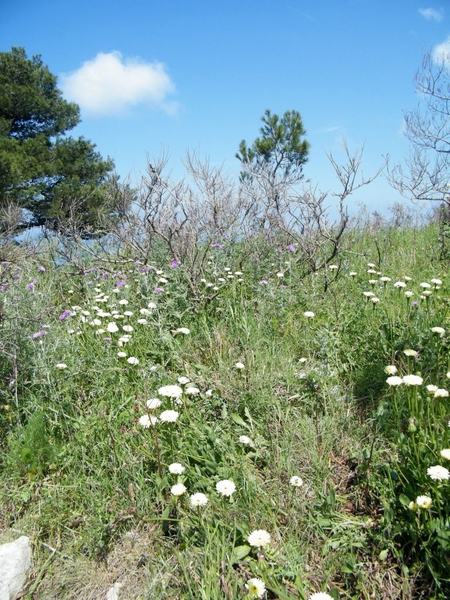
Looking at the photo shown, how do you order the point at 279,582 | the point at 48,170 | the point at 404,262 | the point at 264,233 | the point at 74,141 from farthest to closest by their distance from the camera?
1. the point at 74,141
2. the point at 48,170
3. the point at 264,233
4. the point at 404,262
5. the point at 279,582

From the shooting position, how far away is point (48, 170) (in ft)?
Result: 49.7

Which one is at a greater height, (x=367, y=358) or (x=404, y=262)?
(x=404, y=262)

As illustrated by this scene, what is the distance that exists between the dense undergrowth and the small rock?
2.7 inches

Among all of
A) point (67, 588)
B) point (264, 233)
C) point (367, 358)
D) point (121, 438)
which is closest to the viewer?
point (67, 588)

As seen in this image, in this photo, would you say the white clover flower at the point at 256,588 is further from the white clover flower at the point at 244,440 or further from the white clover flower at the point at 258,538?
the white clover flower at the point at 244,440

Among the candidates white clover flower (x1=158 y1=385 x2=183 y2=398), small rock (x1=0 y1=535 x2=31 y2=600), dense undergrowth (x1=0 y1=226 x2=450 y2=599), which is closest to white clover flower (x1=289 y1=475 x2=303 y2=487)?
dense undergrowth (x1=0 y1=226 x2=450 y2=599)

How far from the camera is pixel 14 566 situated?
195 centimetres

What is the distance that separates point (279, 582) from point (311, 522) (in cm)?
29

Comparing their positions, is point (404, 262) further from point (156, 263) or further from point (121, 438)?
point (121, 438)

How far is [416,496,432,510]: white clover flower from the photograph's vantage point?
1.60 metres

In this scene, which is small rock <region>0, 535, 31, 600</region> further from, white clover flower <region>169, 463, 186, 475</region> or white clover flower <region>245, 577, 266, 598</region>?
white clover flower <region>245, 577, 266, 598</region>

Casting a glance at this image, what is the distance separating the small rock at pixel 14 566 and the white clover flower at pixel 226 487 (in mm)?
916

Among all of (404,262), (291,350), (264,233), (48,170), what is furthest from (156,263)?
(48,170)

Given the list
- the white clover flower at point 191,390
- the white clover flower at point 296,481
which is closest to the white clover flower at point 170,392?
the white clover flower at point 191,390
